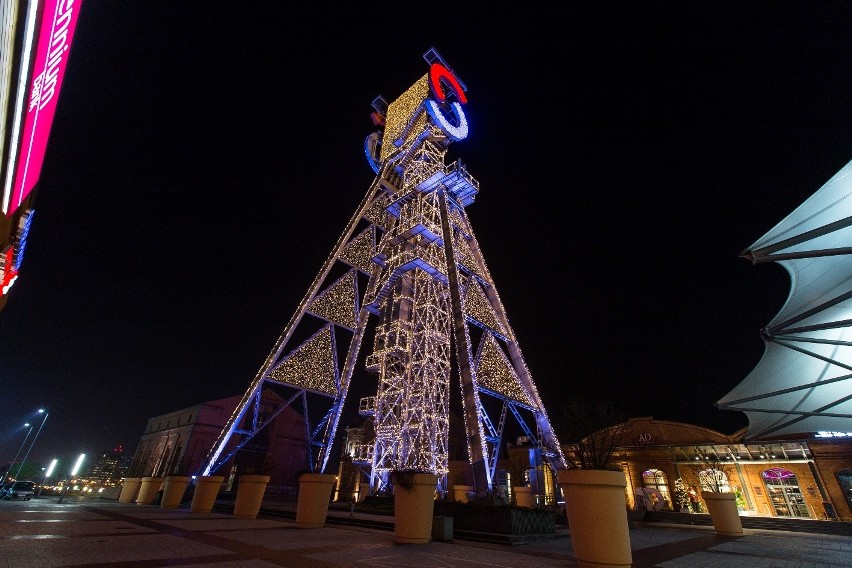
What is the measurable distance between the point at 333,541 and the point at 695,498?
1106 inches

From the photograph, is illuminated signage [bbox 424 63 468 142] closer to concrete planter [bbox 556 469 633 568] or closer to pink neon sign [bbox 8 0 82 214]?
pink neon sign [bbox 8 0 82 214]

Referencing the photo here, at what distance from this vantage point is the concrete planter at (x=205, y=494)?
13.7 m

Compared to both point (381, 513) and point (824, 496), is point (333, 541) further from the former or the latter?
point (824, 496)

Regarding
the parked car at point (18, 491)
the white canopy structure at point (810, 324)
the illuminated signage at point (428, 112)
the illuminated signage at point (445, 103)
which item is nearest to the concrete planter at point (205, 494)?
the parked car at point (18, 491)

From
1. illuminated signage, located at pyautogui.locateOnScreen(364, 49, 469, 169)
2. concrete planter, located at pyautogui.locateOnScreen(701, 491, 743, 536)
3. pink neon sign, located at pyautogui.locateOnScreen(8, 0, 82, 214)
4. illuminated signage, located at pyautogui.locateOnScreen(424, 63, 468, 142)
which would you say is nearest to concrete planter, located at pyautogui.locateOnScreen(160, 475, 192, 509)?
pink neon sign, located at pyautogui.locateOnScreen(8, 0, 82, 214)

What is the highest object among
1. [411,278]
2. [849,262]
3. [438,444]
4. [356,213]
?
[356,213]

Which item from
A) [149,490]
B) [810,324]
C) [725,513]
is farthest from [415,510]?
[149,490]

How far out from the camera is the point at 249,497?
12266mm

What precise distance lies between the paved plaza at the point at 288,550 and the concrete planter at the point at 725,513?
222 centimetres

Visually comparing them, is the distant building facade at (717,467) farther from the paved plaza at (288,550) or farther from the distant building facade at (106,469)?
the distant building facade at (106,469)

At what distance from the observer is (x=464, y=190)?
21.5 metres

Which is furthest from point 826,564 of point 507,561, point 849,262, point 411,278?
point 411,278

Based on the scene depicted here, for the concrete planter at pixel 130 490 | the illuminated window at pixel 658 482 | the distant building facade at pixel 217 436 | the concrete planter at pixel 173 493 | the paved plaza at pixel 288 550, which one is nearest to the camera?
the paved plaza at pixel 288 550

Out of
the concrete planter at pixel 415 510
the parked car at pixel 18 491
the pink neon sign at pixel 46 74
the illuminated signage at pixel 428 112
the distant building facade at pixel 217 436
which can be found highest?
the illuminated signage at pixel 428 112
